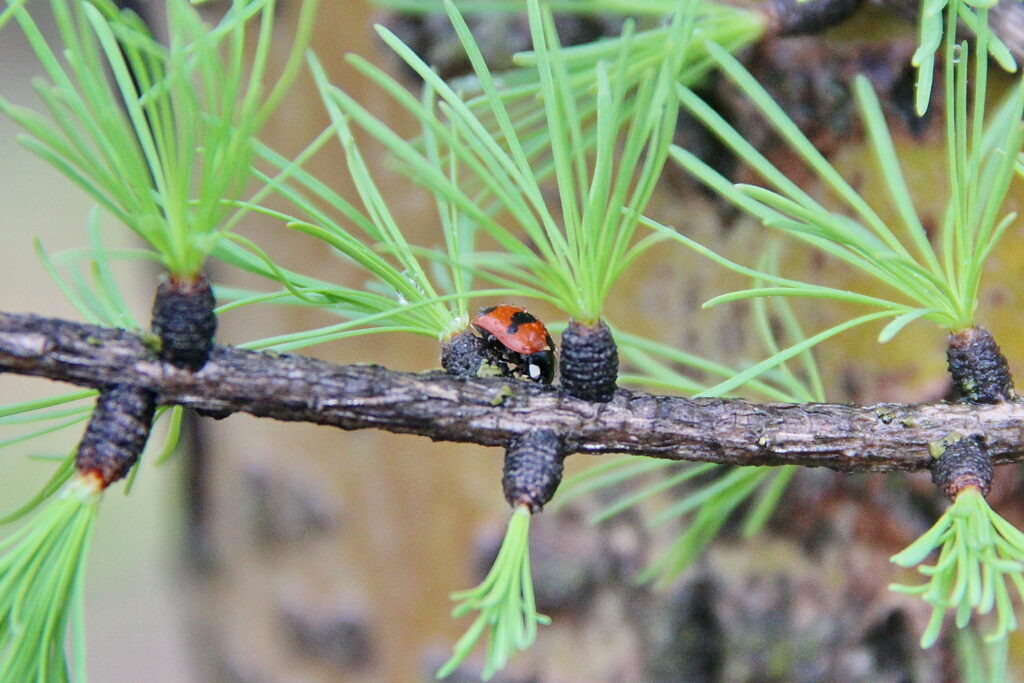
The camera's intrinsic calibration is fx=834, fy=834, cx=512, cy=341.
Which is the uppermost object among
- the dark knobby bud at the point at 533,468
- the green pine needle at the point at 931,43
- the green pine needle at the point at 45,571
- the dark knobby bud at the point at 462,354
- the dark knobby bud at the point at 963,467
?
the green pine needle at the point at 931,43

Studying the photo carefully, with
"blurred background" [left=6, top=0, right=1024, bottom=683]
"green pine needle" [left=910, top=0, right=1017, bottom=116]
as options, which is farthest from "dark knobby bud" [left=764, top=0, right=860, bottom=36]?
"green pine needle" [left=910, top=0, right=1017, bottom=116]

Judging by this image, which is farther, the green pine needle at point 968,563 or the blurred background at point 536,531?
the blurred background at point 536,531

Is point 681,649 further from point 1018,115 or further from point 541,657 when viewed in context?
point 1018,115

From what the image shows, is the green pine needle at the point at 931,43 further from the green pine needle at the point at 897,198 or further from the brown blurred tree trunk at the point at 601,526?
the brown blurred tree trunk at the point at 601,526

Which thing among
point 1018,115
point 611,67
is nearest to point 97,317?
point 611,67

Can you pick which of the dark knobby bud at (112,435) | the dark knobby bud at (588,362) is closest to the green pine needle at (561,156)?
the dark knobby bud at (588,362)

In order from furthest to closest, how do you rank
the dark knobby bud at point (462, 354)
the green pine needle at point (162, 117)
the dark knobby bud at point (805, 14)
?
the dark knobby bud at point (805, 14) → the dark knobby bud at point (462, 354) → the green pine needle at point (162, 117)

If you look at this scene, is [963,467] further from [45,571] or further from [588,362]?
[45,571]
